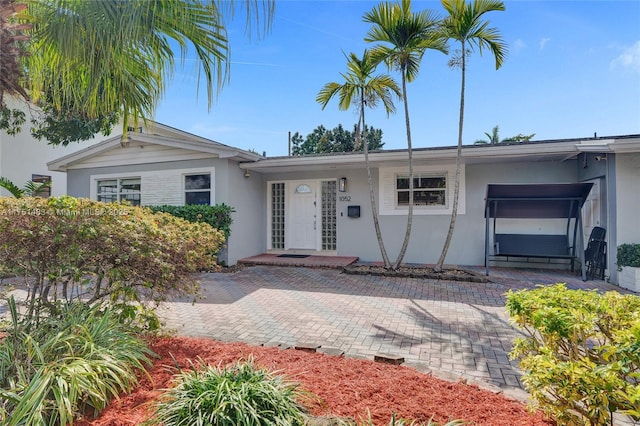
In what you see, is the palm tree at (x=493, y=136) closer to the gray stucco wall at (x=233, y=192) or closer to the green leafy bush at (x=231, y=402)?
the gray stucco wall at (x=233, y=192)

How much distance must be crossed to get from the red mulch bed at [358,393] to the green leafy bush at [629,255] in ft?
20.5

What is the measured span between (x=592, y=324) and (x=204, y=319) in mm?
4574

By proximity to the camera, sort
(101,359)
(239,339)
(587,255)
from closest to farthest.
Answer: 1. (101,359)
2. (239,339)
3. (587,255)

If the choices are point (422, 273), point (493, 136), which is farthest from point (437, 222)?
point (493, 136)

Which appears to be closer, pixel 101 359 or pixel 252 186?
pixel 101 359

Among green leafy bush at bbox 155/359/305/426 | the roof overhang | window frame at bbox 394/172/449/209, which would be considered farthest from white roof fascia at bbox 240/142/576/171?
green leafy bush at bbox 155/359/305/426

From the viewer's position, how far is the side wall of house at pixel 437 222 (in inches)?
352

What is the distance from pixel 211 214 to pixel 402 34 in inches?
265

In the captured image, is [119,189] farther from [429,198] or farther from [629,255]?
[629,255]

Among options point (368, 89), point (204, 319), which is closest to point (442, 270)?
point (368, 89)

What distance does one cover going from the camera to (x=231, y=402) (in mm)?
1933

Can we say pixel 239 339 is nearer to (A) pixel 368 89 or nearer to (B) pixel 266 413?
(B) pixel 266 413

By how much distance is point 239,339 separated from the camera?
13.0 feet

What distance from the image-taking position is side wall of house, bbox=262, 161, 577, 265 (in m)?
8.93
